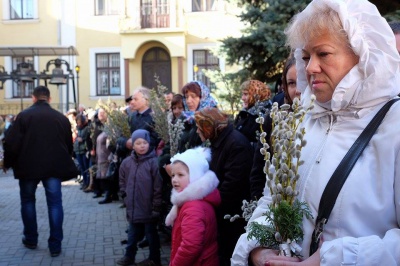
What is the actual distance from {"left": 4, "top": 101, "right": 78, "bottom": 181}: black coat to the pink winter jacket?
3.26m

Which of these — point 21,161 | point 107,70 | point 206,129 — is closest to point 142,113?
point 21,161

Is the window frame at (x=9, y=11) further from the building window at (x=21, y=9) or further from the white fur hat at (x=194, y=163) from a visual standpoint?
the white fur hat at (x=194, y=163)

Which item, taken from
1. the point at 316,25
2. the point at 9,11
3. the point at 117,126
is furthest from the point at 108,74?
the point at 316,25

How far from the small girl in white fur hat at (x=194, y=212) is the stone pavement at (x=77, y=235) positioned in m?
2.38

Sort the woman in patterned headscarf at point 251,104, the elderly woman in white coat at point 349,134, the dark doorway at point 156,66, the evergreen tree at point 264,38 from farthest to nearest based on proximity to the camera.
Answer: the dark doorway at point 156,66 → the evergreen tree at point 264,38 → the woman in patterned headscarf at point 251,104 → the elderly woman in white coat at point 349,134

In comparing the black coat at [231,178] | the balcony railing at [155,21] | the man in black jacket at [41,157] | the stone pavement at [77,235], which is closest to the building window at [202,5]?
the balcony railing at [155,21]

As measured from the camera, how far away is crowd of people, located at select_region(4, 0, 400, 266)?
1.76 m

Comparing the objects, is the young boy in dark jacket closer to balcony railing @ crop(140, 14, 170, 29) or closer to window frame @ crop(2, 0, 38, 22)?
balcony railing @ crop(140, 14, 170, 29)

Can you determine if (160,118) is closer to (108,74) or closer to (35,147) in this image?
(35,147)

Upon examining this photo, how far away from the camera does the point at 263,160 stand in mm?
3199

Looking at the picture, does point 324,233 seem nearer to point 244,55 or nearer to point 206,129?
point 206,129

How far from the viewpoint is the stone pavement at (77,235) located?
21.5 feet

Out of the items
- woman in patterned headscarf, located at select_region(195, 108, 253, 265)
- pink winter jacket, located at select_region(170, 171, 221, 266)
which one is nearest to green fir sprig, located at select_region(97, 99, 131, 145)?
woman in patterned headscarf, located at select_region(195, 108, 253, 265)

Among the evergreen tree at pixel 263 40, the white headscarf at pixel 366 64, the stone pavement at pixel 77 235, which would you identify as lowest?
the stone pavement at pixel 77 235
